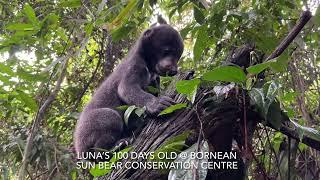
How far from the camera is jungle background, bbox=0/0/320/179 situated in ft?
12.3

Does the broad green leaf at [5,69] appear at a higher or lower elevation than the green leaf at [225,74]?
higher

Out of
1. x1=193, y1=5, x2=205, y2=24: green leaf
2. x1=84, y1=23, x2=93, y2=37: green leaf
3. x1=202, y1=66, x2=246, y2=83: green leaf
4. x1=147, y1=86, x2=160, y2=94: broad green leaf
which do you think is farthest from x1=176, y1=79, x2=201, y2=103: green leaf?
x1=147, y1=86, x2=160, y2=94: broad green leaf

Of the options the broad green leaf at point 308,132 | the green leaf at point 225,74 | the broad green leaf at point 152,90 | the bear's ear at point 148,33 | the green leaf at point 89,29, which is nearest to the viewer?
the green leaf at point 225,74

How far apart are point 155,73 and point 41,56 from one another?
151 centimetres

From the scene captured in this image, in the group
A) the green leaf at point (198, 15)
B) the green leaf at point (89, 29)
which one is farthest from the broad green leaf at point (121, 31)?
the green leaf at point (198, 15)

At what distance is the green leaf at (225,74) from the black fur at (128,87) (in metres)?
1.76

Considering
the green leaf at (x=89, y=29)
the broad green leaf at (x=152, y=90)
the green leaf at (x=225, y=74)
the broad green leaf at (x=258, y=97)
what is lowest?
the broad green leaf at (x=258, y=97)

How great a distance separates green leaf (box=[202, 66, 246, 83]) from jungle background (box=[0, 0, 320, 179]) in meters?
0.20

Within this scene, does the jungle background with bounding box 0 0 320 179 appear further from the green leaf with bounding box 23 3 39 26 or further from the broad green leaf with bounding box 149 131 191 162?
the broad green leaf with bounding box 149 131 191 162

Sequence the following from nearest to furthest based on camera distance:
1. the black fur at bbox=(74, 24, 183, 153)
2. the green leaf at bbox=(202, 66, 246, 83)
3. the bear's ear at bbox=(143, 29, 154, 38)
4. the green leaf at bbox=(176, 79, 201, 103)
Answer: the green leaf at bbox=(202, 66, 246, 83) < the green leaf at bbox=(176, 79, 201, 103) < the black fur at bbox=(74, 24, 183, 153) < the bear's ear at bbox=(143, 29, 154, 38)

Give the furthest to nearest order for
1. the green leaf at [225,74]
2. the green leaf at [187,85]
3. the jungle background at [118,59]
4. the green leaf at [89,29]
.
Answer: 1. the green leaf at [89,29]
2. the jungle background at [118,59]
3. the green leaf at [187,85]
4. the green leaf at [225,74]

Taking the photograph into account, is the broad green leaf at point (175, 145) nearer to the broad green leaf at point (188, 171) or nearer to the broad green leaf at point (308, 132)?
the broad green leaf at point (188, 171)

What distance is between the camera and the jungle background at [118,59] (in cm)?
374

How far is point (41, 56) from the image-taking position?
567cm
